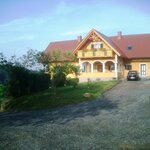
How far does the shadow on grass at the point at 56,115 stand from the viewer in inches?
554

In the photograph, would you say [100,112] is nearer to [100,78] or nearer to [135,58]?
[100,78]

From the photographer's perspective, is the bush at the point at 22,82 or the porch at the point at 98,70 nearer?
the bush at the point at 22,82

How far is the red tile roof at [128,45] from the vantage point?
43281 millimetres

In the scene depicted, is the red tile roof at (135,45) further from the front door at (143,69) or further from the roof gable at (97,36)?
the roof gable at (97,36)

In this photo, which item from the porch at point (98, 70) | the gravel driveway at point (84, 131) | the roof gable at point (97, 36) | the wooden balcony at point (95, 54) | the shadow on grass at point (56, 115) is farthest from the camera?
the porch at point (98, 70)

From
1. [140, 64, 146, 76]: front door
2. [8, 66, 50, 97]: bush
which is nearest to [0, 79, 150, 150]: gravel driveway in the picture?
[8, 66, 50, 97]: bush

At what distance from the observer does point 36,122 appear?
13.9 metres

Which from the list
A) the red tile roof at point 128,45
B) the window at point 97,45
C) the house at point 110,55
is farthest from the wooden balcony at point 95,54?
the red tile roof at point 128,45

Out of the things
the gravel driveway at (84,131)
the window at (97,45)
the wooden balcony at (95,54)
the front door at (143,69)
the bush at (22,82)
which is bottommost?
the gravel driveway at (84,131)

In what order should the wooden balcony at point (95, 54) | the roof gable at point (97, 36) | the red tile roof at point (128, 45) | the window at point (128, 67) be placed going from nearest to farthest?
the roof gable at point (97, 36) → the wooden balcony at point (95, 54) → the red tile roof at point (128, 45) → the window at point (128, 67)

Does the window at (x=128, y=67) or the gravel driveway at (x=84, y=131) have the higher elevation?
the window at (x=128, y=67)

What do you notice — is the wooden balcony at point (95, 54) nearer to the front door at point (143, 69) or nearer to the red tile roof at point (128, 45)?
the red tile roof at point (128, 45)

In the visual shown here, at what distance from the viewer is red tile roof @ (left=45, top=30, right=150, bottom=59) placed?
142 ft

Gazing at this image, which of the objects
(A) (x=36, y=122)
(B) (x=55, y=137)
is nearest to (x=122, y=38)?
(A) (x=36, y=122)
